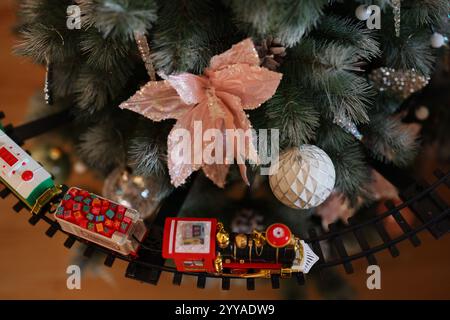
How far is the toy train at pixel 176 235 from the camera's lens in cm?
60

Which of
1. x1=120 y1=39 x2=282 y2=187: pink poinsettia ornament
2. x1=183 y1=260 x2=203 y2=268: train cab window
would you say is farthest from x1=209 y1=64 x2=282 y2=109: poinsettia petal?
x1=183 y1=260 x2=203 y2=268: train cab window

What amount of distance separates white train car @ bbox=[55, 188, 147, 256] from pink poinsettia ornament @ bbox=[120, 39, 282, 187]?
0.09 meters

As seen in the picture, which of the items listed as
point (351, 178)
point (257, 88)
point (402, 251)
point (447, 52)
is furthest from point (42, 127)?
point (402, 251)

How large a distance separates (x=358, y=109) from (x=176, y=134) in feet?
0.81

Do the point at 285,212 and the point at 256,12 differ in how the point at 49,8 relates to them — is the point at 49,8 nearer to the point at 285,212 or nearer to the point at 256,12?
the point at 256,12

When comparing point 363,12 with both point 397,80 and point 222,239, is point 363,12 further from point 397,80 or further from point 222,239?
point 222,239

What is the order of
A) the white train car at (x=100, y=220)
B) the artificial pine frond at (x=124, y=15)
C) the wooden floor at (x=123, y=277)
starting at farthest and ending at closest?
the wooden floor at (x=123, y=277)
the white train car at (x=100, y=220)
the artificial pine frond at (x=124, y=15)

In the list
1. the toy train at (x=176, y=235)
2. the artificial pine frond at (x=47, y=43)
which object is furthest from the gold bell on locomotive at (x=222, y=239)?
the artificial pine frond at (x=47, y=43)

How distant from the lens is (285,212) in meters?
0.86

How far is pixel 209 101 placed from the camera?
2.04 ft

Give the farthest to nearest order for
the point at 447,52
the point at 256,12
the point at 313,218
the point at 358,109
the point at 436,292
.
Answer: the point at 436,292 < the point at 313,218 < the point at 447,52 < the point at 358,109 < the point at 256,12

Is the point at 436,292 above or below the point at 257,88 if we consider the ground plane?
below

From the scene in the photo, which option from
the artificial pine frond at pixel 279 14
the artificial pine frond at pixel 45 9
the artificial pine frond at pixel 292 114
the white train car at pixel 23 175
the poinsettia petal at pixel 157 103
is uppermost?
the artificial pine frond at pixel 45 9

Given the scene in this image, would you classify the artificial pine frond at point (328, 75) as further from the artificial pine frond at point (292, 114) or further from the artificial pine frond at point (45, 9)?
the artificial pine frond at point (45, 9)
